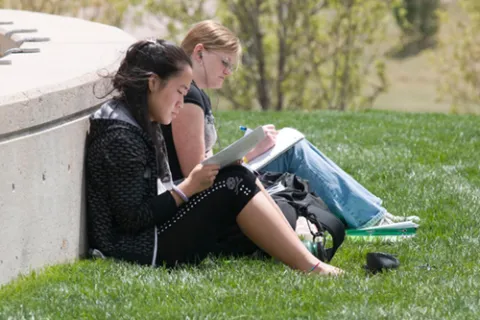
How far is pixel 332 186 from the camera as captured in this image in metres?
5.53

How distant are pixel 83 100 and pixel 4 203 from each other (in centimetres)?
78

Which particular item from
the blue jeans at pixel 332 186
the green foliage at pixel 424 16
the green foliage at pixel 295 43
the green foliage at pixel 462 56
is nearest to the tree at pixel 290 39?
the green foliage at pixel 295 43

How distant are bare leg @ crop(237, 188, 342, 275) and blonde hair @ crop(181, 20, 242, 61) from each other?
0.95 meters

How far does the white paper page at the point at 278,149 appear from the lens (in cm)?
552

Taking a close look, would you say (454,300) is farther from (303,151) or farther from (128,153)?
(303,151)

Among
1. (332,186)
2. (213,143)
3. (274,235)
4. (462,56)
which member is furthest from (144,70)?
(462,56)

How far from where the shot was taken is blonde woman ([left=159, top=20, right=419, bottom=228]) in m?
4.71

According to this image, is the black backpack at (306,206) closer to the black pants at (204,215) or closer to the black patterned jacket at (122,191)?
the black pants at (204,215)

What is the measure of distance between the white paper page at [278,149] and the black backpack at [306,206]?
8cm

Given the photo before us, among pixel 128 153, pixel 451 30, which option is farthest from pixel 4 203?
pixel 451 30

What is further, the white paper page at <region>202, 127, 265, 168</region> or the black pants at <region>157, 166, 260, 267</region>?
the black pants at <region>157, 166, 260, 267</region>

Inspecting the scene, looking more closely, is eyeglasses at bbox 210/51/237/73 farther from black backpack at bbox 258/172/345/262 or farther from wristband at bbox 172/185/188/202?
wristband at bbox 172/185/188/202

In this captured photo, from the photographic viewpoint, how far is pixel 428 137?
329 inches

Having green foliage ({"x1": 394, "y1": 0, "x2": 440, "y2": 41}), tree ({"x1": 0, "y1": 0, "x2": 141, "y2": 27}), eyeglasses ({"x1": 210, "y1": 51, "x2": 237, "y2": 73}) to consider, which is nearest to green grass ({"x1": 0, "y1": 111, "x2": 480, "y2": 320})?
eyeglasses ({"x1": 210, "y1": 51, "x2": 237, "y2": 73})
